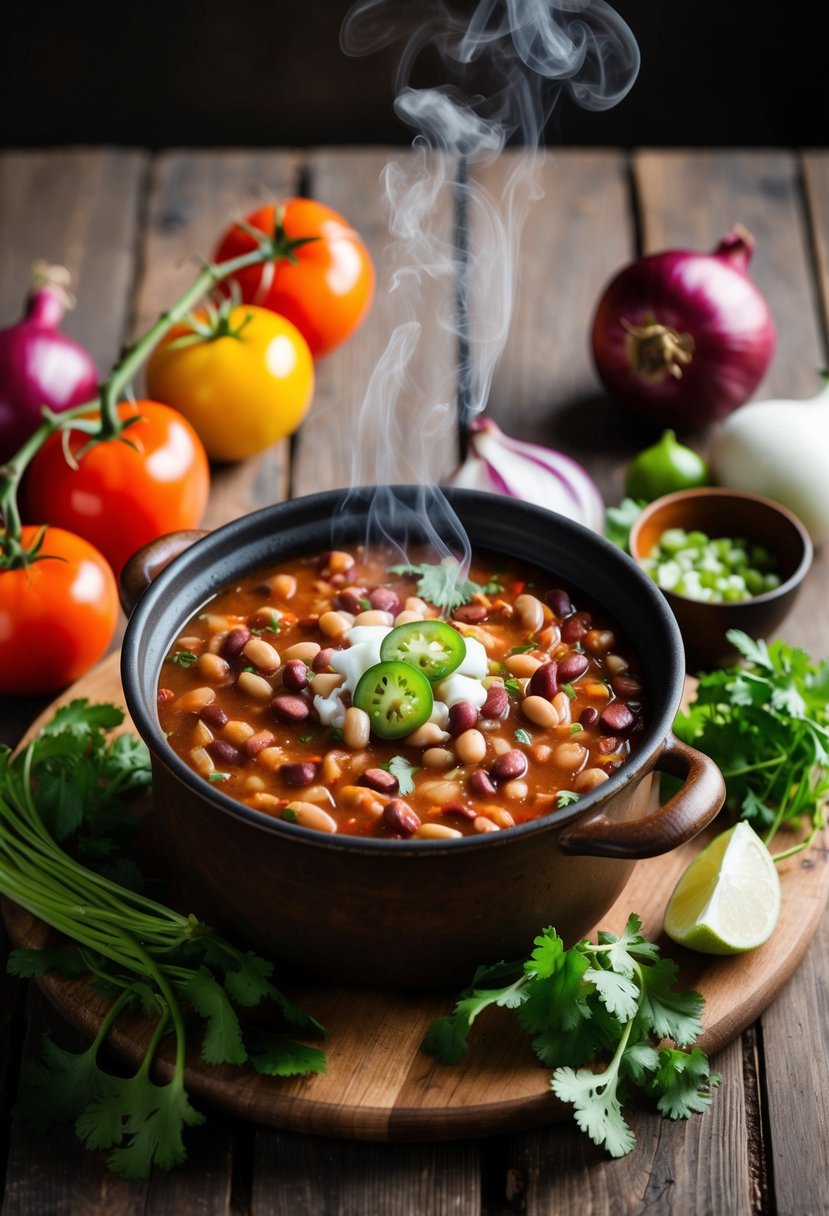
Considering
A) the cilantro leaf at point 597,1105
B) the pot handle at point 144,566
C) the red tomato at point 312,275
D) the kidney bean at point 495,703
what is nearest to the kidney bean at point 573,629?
the kidney bean at point 495,703

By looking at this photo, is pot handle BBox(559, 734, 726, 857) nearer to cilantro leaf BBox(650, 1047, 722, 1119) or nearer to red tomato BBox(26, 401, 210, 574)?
cilantro leaf BBox(650, 1047, 722, 1119)

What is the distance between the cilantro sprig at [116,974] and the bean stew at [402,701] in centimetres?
28

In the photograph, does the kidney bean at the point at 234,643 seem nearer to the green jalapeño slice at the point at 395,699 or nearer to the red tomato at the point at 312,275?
the green jalapeño slice at the point at 395,699

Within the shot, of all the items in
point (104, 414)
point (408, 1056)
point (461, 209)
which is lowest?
point (408, 1056)

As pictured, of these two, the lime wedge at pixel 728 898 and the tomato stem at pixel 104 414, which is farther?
the tomato stem at pixel 104 414

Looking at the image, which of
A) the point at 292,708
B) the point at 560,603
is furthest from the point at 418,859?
the point at 560,603

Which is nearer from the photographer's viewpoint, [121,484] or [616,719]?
[616,719]

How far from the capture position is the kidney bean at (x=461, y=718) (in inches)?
106

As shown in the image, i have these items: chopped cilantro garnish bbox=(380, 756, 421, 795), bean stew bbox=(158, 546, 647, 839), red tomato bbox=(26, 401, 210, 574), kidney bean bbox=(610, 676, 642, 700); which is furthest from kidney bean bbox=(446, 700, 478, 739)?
red tomato bbox=(26, 401, 210, 574)

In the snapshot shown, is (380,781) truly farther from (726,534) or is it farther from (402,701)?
(726,534)

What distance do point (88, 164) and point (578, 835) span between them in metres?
3.80

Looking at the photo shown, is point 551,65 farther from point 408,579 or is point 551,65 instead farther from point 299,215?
point 408,579

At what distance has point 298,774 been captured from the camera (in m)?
2.61

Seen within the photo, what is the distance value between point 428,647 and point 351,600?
310mm
